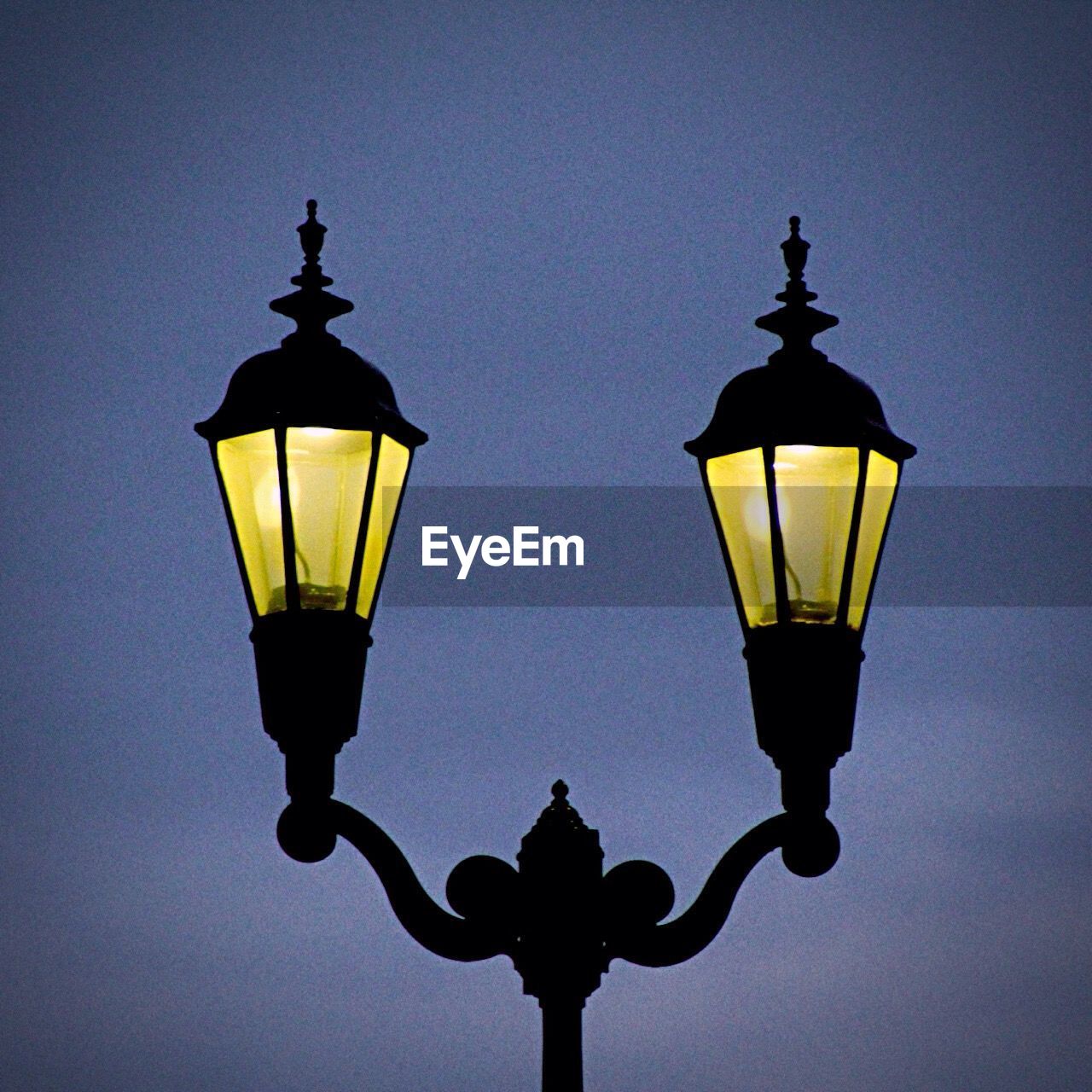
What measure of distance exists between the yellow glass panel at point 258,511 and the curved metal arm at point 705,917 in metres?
1.26

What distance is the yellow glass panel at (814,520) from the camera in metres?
4.11

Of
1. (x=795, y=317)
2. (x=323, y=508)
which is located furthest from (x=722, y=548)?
(x=323, y=508)

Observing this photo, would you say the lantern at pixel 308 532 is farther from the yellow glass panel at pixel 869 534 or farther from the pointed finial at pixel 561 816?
the yellow glass panel at pixel 869 534

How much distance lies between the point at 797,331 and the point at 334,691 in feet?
5.10

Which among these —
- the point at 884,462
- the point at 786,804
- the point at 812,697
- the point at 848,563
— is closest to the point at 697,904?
the point at 786,804

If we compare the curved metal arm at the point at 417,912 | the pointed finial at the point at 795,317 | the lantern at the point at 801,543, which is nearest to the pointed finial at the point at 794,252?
the pointed finial at the point at 795,317

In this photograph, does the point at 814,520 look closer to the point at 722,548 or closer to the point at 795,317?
the point at 722,548

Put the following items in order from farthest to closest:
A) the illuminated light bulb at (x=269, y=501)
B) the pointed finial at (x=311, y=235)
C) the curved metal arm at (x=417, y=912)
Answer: the pointed finial at (x=311, y=235) → the curved metal arm at (x=417, y=912) → the illuminated light bulb at (x=269, y=501)

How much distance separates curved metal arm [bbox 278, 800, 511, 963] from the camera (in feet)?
13.8

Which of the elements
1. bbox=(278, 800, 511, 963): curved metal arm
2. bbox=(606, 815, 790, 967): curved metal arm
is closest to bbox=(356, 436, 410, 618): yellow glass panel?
bbox=(278, 800, 511, 963): curved metal arm

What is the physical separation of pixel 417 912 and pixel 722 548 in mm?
1209

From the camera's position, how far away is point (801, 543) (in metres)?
4.10

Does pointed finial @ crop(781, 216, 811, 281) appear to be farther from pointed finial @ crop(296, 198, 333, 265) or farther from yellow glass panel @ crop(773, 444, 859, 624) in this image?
pointed finial @ crop(296, 198, 333, 265)

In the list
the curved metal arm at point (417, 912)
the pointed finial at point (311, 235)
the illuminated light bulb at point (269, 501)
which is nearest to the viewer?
the illuminated light bulb at point (269, 501)
